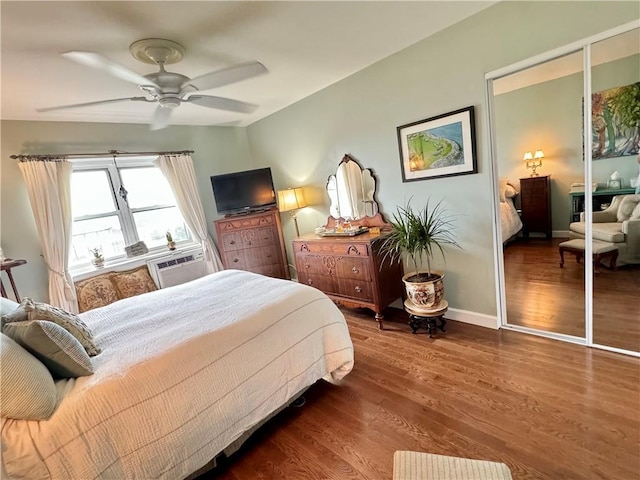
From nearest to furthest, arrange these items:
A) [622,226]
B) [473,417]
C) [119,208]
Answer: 1. [473,417]
2. [622,226]
3. [119,208]

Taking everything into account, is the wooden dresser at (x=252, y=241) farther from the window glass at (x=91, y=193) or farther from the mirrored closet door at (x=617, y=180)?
the mirrored closet door at (x=617, y=180)

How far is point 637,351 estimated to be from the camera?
200 cm

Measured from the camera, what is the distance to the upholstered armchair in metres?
2.08

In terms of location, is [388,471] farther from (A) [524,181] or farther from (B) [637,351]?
(A) [524,181]

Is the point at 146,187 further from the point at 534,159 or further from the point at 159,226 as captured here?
the point at 534,159

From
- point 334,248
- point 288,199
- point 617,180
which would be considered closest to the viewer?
point 617,180

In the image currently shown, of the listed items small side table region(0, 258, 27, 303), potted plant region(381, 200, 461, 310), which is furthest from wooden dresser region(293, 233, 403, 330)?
small side table region(0, 258, 27, 303)

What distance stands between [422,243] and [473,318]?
91cm

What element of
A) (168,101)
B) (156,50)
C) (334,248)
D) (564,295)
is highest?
(156,50)

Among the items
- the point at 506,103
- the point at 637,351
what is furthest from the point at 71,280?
the point at 637,351

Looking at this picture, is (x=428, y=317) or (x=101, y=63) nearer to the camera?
(x=101, y=63)

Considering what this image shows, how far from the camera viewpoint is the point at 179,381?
4.46 ft

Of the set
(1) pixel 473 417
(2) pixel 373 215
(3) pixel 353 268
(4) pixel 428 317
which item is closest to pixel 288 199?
(2) pixel 373 215

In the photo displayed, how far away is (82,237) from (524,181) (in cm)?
465
